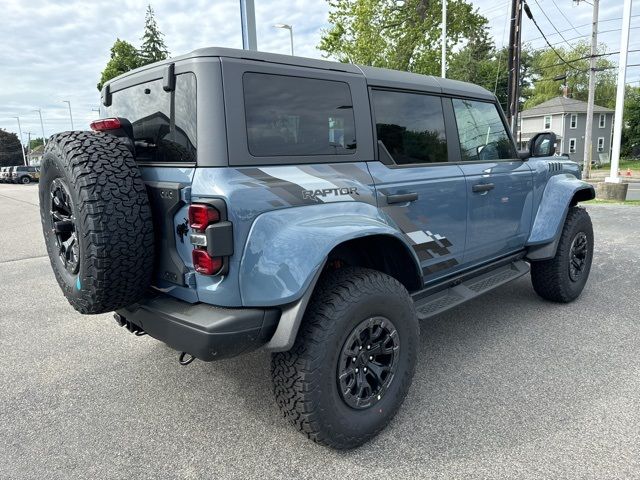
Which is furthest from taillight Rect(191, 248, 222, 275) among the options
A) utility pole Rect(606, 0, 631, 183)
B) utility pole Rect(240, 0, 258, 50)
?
utility pole Rect(606, 0, 631, 183)

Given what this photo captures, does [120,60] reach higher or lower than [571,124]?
higher

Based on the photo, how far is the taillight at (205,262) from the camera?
207cm

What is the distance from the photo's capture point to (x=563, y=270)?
423 cm

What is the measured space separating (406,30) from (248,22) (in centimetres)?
1743

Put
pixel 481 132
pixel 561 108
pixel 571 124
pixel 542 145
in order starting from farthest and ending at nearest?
1. pixel 571 124
2. pixel 561 108
3. pixel 542 145
4. pixel 481 132

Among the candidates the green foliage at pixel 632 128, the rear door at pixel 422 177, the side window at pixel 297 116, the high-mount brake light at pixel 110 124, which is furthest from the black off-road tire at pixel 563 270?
the green foliage at pixel 632 128

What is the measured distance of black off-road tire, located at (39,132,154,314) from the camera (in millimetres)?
2086

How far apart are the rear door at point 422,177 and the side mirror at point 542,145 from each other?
113 cm

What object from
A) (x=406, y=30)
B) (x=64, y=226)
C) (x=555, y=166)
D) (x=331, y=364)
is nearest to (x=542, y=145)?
(x=555, y=166)

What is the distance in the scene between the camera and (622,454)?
2.24m

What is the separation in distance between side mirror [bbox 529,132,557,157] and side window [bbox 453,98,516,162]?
0.68ft

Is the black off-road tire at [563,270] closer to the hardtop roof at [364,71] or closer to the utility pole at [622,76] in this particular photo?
the hardtop roof at [364,71]

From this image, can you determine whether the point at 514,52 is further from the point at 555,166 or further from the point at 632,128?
the point at 632,128

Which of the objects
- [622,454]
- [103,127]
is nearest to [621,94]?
[622,454]
